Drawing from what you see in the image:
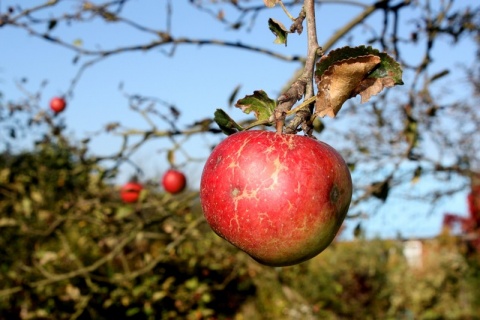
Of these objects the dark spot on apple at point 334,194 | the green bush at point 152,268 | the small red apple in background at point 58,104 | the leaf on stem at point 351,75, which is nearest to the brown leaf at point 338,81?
the leaf on stem at point 351,75

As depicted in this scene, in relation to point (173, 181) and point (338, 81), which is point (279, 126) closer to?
point (338, 81)

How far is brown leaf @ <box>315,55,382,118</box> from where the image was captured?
73 centimetres

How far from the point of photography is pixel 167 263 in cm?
429

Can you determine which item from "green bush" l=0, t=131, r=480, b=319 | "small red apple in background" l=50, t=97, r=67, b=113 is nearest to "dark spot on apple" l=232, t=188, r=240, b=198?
"green bush" l=0, t=131, r=480, b=319

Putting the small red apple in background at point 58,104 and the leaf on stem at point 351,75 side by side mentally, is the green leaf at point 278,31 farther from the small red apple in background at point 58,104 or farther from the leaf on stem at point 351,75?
the small red apple in background at point 58,104

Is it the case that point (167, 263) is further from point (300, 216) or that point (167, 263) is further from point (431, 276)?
point (431, 276)

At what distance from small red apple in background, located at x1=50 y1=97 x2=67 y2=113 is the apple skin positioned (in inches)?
132

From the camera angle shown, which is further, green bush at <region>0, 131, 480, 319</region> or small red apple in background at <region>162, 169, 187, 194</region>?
small red apple in background at <region>162, 169, 187, 194</region>

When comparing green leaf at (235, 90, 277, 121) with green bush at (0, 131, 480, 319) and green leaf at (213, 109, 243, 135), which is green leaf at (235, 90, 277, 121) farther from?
green bush at (0, 131, 480, 319)

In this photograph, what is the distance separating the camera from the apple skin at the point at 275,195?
0.73 metres

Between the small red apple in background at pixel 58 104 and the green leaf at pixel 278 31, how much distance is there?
132 inches

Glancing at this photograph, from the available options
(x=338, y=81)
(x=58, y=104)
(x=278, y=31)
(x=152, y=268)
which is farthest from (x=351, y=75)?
(x=58, y=104)

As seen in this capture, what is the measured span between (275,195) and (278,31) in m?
0.23

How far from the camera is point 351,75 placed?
745 millimetres
